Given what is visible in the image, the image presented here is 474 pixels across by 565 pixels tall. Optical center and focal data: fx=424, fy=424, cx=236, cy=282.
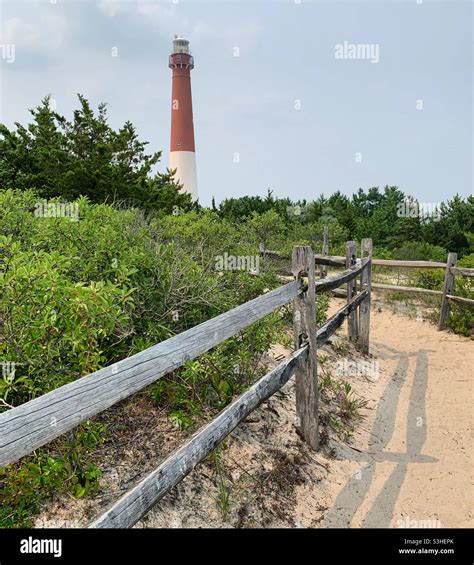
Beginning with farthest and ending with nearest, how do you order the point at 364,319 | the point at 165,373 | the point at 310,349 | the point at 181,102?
the point at 181,102
the point at 364,319
the point at 310,349
the point at 165,373

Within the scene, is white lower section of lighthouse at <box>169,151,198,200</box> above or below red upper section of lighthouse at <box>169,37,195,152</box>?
below

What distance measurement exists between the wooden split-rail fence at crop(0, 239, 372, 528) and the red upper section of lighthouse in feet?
88.1

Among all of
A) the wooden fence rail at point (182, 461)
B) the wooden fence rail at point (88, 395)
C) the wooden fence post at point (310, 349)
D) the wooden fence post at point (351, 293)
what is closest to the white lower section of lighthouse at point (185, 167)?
the wooden fence post at point (351, 293)

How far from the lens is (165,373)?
→ 6.48 ft

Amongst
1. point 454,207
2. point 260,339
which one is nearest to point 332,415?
point 260,339

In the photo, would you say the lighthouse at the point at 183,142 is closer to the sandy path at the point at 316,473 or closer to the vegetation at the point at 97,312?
the vegetation at the point at 97,312

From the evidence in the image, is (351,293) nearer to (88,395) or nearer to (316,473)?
(316,473)

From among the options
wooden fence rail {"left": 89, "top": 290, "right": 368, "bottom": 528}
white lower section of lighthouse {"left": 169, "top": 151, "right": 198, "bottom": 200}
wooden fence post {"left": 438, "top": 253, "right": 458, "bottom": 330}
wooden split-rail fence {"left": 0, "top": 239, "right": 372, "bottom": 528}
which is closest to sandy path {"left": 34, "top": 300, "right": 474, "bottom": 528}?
wooden split-rail fence {"left": 0, "top": 239, "right": 372, "bottom": 528}

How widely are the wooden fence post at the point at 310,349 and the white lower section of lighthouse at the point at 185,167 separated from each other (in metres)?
26.0

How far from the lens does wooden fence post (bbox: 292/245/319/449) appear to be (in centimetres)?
348

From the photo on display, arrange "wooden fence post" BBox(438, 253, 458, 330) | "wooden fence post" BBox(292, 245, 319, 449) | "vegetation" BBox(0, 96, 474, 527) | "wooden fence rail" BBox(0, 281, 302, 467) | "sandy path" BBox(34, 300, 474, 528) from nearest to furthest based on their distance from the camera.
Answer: "wooden fence rail" BBox(0, 281, 302, 467) → "vegetation" BBox(0, 96, 474, 527) → "sandy path" BBox(34, 300, 474, 528) → "wooden fence post" BBox(292, 245, 319, 449) → "wooden fence post" BBox(438, 253, 458, 330)

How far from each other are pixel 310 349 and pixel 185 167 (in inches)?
1051

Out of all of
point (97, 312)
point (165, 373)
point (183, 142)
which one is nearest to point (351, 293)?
point (97, 312)

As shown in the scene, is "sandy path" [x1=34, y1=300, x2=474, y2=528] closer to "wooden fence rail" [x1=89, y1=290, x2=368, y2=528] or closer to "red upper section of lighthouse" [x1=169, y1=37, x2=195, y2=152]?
"wooden fence rail" [x1=89, y1=290, x2=368, y2=528]
